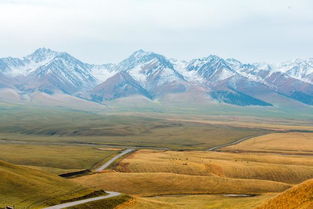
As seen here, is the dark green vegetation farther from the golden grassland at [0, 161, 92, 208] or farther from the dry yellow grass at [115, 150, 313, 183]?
the dry yellow grass at [115, 150, 313, 183]

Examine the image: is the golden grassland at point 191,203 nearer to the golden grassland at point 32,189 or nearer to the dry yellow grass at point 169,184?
the dry yellow grass at point 169,184

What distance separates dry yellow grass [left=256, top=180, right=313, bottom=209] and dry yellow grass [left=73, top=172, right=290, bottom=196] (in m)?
52.3

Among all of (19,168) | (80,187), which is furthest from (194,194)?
(19,168)

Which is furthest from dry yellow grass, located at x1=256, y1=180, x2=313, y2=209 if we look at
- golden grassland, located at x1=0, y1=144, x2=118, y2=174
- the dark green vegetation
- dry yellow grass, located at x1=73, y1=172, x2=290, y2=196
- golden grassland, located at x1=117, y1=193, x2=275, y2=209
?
golden grassland, located at x1=0, y1=144, x2=118, y2=174

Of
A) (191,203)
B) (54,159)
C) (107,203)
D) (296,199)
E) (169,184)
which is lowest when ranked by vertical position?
(169,184)

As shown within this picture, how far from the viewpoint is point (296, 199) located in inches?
2566

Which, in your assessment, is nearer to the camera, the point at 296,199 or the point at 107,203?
the point at 296,199

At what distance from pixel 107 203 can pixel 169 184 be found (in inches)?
1607

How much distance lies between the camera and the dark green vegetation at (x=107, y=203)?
81.8 m

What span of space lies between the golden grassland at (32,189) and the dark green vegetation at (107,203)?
501 cm

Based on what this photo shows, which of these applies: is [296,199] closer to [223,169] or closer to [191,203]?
[191,203]

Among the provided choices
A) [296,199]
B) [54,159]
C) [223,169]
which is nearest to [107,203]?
[296,199]

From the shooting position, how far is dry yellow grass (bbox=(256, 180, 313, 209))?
62.6 metres

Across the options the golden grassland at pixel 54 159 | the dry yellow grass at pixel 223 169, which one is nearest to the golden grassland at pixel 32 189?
the dry yellow grass at pixel 223 169
